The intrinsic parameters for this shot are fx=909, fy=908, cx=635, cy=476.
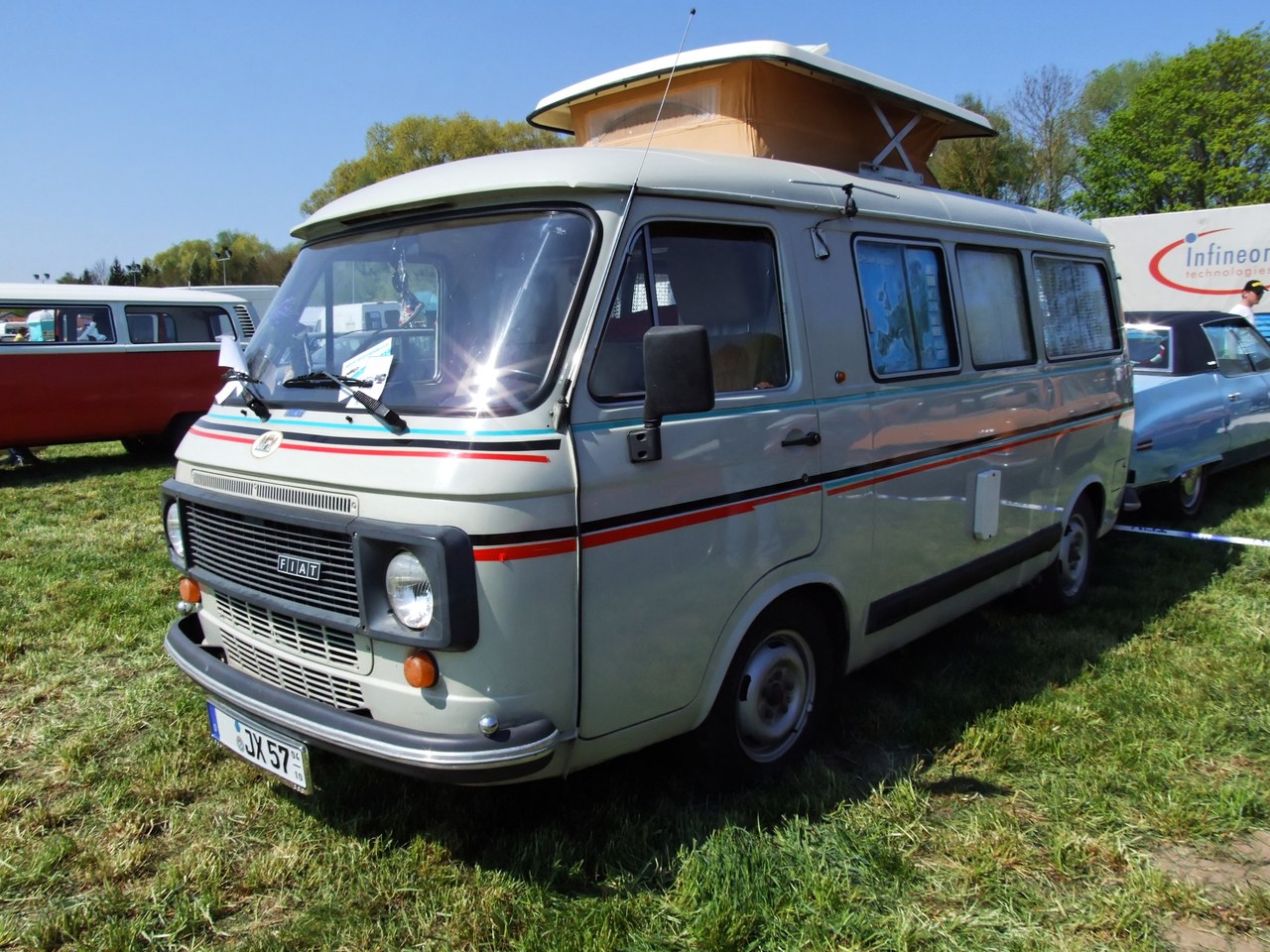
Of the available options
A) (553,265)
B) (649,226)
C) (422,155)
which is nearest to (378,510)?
(553,265)

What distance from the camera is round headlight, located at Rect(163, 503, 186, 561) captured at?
11.5 ft

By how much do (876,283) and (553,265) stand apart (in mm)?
1719

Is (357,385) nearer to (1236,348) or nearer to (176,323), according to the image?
(1236,348)

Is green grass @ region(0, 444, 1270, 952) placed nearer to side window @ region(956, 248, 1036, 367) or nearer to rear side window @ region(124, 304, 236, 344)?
side window @ region(956, 248, 1036, 367)

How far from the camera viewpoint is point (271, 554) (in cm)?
302

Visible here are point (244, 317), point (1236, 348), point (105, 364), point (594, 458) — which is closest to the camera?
point (594, 458)

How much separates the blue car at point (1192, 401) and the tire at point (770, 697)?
172 inches

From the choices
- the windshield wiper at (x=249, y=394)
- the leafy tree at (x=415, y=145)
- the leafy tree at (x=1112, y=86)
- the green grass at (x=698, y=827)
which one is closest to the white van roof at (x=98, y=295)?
the green grass at (x=698, y=827)

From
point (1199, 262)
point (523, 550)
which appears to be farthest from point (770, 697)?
point (1199, 262)

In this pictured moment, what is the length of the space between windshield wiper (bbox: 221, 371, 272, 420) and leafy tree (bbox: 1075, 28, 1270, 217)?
1387 inches

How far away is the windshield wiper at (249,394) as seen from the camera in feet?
10.8

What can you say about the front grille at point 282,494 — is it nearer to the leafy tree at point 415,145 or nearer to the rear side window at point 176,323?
the rear side window at point 176,323

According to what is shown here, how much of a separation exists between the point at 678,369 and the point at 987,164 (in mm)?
28489

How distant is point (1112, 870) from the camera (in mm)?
3041
